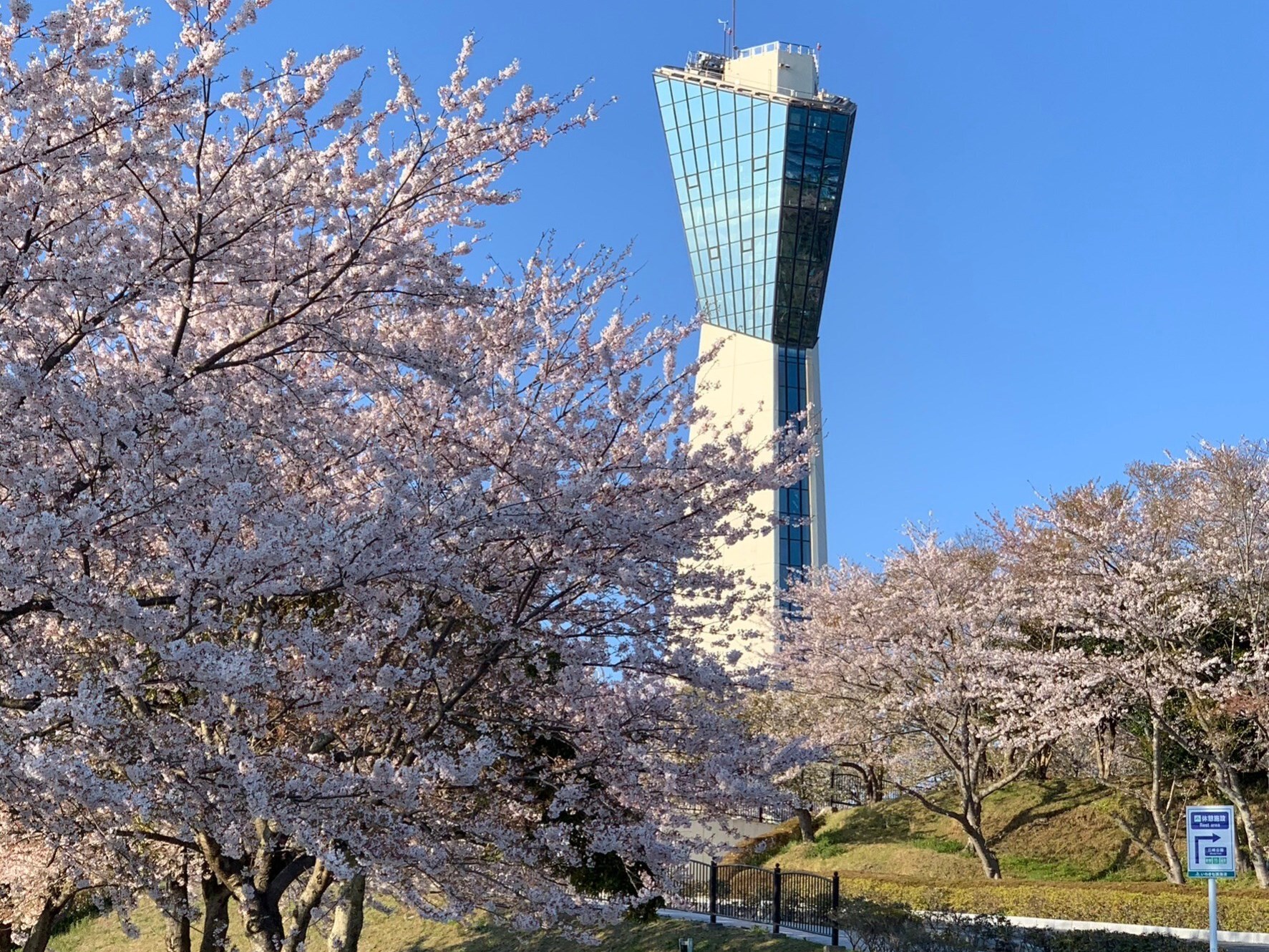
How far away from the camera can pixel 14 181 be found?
6.29 meters

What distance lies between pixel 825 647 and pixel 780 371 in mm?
44447

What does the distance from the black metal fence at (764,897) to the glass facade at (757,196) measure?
47.5 m

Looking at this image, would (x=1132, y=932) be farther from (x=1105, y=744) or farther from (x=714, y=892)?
(x=1105, y=744)

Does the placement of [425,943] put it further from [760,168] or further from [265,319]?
[760,168]

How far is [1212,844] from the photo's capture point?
34.2 ft

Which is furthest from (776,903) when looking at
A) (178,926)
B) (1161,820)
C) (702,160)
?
(702,160)

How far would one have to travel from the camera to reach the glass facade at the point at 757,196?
6094 centimetres

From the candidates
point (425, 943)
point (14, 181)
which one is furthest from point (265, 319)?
point (425, 943)

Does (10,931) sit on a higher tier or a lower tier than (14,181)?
lower

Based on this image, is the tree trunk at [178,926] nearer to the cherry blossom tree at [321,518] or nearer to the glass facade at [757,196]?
the cherry blossom tree at [321,518]

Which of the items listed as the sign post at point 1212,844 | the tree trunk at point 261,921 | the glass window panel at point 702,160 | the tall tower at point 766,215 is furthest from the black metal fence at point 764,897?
the glass window panel at point 702,160

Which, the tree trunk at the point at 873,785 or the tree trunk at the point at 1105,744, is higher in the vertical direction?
the tree trunk at the point at 1105,744

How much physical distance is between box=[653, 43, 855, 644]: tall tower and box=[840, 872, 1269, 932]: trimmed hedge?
4095 cm

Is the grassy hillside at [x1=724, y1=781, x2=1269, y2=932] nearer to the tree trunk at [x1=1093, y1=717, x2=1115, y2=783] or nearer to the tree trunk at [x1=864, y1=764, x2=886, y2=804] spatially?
the tree trunk at [x1=1093, y1=717, x2=1115, y2=783]
